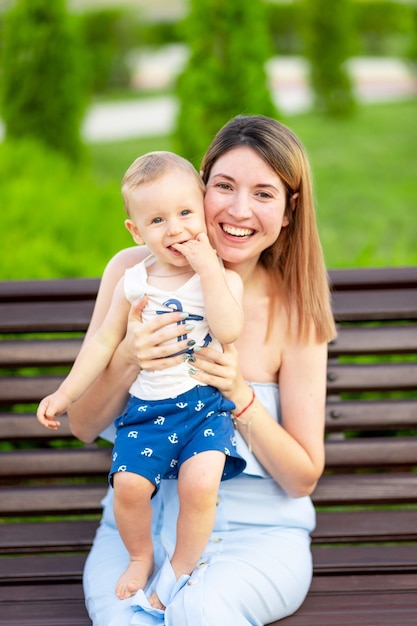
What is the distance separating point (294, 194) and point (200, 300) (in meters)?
0.44

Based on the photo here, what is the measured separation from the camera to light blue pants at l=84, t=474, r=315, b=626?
7.22ft

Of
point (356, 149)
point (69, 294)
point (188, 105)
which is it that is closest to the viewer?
point (69, 294)

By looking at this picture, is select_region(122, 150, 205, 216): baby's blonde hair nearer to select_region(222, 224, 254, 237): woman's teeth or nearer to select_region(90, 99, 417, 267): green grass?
select_region(222, 224, 254, 237): woman's teeth

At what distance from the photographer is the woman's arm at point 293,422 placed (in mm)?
2477

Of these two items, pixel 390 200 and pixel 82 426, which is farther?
pixel 390 200

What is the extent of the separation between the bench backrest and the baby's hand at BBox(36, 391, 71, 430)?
2.19ft

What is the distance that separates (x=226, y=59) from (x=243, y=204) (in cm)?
535

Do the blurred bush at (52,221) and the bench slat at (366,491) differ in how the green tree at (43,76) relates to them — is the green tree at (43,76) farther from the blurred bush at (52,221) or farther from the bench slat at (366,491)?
the bench slat at (366,491)

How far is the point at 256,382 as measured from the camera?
104 inches

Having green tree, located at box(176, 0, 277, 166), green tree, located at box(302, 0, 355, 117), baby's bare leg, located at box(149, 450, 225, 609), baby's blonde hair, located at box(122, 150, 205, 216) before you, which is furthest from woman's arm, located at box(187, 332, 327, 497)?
green tree, located at box(302, 0, 355, 117)

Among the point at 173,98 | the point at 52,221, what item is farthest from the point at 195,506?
the point at 173,98

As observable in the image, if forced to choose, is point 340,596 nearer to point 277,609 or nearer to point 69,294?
point 277,609

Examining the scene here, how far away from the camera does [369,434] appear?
4.17 m

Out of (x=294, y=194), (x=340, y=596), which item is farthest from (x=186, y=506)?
(x=294, y=194)
